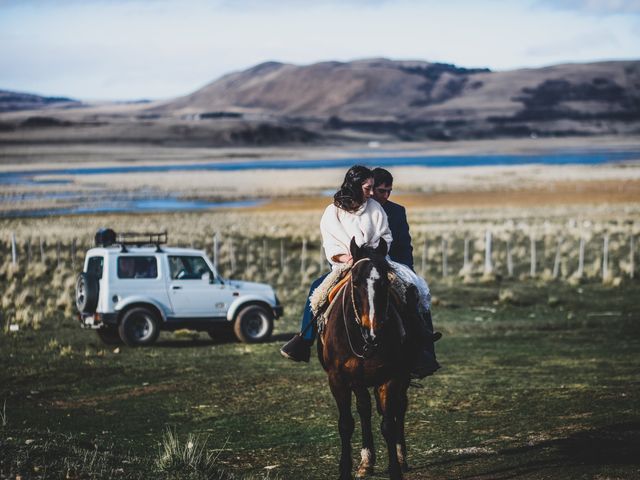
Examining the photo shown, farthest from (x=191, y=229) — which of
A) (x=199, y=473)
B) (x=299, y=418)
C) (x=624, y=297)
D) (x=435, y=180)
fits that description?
(x=435, y=180)

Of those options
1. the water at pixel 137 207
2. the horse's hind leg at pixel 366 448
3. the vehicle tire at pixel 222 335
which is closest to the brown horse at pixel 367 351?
the horse's hind leg at pixel 366 448

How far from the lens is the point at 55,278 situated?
31.5 meters

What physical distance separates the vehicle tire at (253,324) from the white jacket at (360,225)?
11652 millimetres

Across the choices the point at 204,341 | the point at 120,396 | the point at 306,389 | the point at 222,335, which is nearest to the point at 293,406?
the point at 306,389

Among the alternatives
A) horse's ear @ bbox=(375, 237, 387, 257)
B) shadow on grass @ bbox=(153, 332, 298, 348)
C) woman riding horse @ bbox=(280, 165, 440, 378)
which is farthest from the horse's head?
shadow on grass @ bbox=(153, 332, 298, 348)

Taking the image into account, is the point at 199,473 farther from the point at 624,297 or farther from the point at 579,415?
the point at 624,297

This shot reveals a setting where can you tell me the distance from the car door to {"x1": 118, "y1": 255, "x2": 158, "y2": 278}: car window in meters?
0.34

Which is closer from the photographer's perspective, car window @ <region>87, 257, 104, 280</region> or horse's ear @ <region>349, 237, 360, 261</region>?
horse's ear @ <region>349, 237, 360, 261</region>

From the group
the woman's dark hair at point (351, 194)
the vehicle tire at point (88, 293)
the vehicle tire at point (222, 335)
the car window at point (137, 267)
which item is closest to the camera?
the woman's dark hair at point (351, 194)

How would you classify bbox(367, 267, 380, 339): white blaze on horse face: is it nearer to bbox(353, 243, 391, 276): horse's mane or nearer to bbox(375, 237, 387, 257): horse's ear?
bbox(353, 243, 391, 276): horse's mane

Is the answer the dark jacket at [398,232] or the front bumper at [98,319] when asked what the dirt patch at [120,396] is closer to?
the front bumper at [98,319]

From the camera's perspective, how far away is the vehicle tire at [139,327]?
1948cm

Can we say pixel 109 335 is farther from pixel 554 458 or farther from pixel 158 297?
pixel 554 458

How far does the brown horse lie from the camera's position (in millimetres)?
8219
